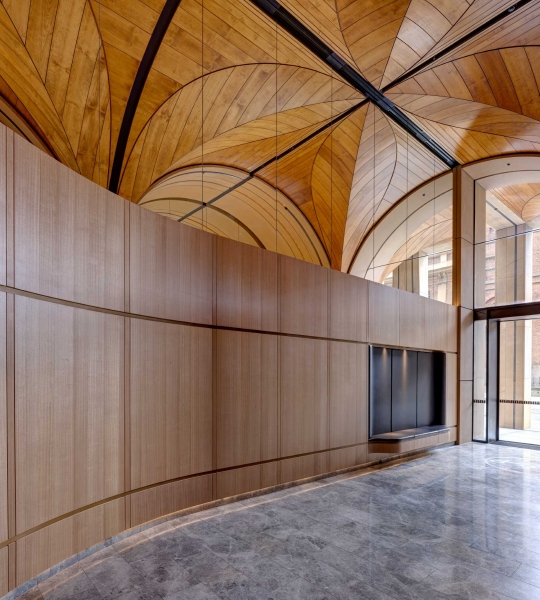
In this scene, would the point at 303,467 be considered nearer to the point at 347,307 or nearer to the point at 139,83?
the point at 347,307

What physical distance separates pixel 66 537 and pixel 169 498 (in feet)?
4.37

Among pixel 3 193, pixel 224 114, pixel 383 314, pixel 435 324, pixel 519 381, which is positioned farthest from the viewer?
pixel 519 381

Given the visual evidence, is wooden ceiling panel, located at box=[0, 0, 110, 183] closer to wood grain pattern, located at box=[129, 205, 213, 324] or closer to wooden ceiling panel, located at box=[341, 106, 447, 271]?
wood grain pattern, located at box=[129, 205, 213, 324]

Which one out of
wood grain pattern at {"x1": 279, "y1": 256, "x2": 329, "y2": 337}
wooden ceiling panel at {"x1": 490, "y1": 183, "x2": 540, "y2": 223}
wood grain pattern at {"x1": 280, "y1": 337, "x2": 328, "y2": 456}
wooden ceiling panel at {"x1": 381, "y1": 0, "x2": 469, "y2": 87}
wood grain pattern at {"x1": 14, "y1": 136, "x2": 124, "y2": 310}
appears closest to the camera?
wood grain pattern at {"x1": 14, "y1": 136, "x2": 124, "y2": 310}

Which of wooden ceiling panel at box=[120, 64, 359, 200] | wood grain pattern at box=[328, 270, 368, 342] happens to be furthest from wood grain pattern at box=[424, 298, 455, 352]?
wooden ceiling panel at box=[120, 64, 359, 200]

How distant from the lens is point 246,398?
5898 mm

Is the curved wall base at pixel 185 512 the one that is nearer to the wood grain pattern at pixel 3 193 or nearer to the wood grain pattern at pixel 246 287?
the wood grain pattern at pixel 246 287

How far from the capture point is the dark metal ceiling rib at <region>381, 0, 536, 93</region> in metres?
6.22

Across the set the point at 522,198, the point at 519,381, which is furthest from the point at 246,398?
the point at 522,198

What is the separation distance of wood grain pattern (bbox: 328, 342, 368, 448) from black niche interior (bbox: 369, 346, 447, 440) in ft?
0.89

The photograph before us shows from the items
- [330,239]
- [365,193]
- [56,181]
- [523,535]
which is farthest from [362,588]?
[365,193]

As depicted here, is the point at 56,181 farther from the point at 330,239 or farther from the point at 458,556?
the point at 330,239

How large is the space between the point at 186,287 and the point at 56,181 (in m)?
1.96

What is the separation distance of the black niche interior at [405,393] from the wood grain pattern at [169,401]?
3851 mm
